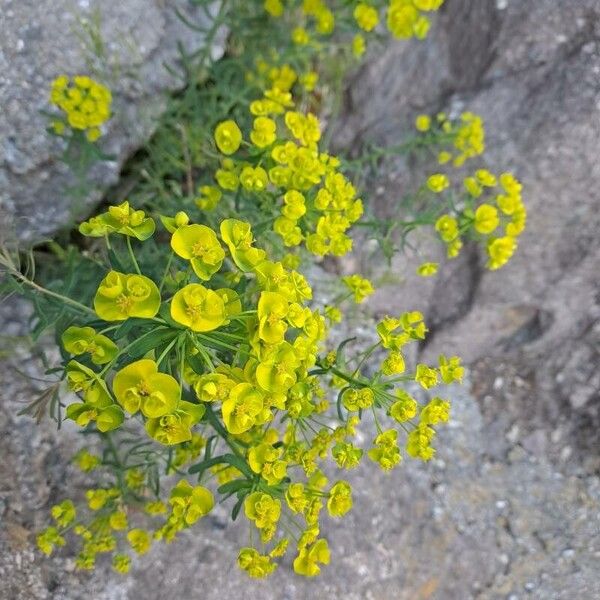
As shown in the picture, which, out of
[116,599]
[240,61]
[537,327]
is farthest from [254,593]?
[240,61]

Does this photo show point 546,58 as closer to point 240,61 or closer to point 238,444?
point 240,61

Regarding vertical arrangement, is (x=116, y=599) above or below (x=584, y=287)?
below

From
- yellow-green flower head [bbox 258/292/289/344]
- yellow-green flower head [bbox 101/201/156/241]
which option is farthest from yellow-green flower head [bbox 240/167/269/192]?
yellow-green flower head [bbox 258/292/289/344]

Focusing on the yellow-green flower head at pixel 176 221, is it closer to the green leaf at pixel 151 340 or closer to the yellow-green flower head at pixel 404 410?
the green leaf at pixel 151 340

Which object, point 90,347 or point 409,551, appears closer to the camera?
point 90,347

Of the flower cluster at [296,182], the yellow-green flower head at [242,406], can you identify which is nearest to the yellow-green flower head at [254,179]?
the flower cluster at [296,182]

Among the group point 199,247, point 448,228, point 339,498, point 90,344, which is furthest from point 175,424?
point 448,228
